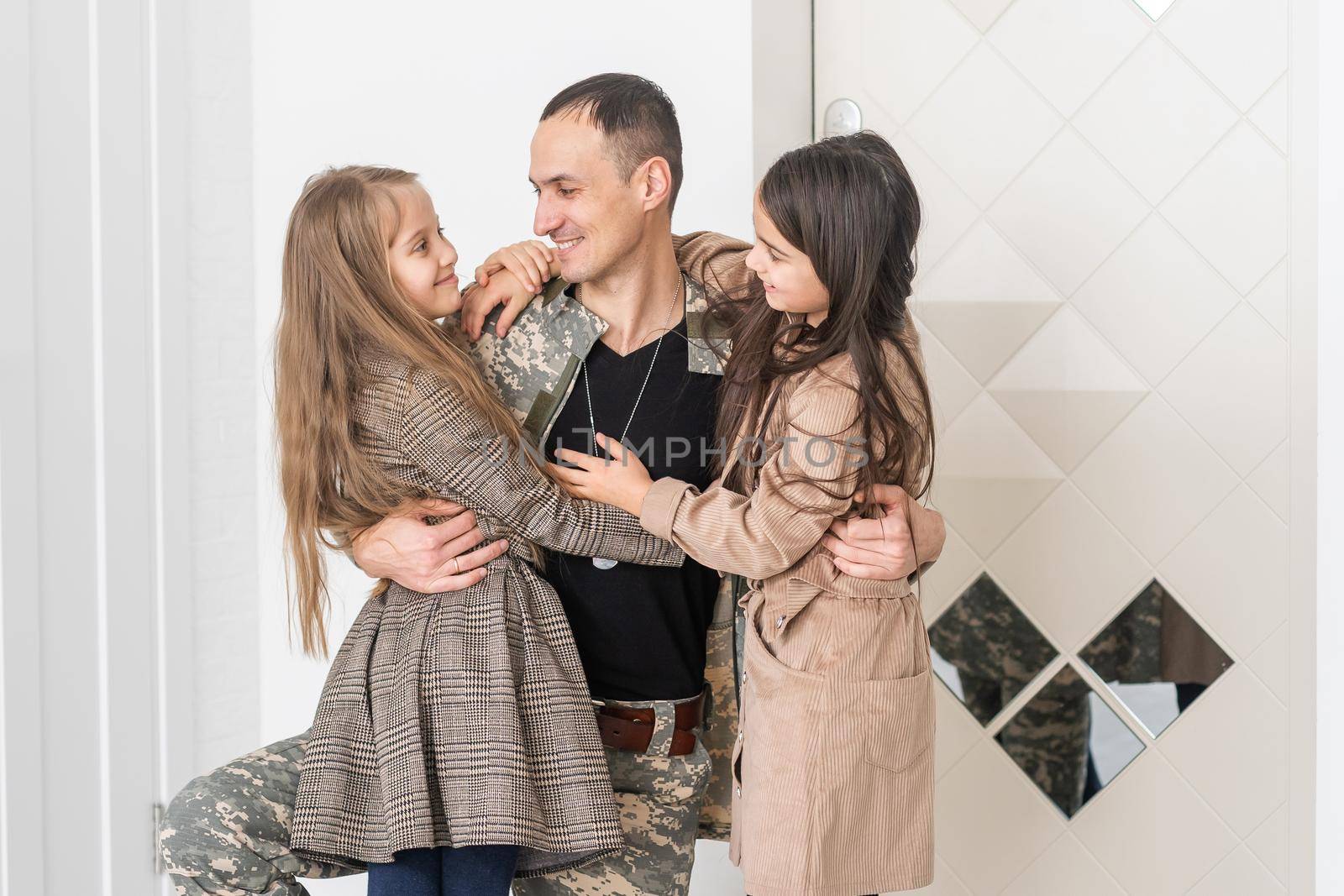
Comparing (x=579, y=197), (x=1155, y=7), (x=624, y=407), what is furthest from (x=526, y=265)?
(x=1155, y=7)

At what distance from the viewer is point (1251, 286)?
83.6 inches

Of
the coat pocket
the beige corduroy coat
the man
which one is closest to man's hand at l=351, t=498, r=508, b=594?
the man

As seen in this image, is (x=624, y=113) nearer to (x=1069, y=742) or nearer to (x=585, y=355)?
(x=585, y=355)

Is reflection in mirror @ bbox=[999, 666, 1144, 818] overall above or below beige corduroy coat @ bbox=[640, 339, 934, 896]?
below

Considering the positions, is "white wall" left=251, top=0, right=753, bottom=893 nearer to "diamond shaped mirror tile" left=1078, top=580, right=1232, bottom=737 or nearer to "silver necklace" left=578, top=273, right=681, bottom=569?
"silver necklace" left=578, top=273, right=681, bottom=569

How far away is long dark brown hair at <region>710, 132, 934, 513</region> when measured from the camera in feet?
5.25

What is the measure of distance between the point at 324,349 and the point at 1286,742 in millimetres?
1847

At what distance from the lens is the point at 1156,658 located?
87.7 inches

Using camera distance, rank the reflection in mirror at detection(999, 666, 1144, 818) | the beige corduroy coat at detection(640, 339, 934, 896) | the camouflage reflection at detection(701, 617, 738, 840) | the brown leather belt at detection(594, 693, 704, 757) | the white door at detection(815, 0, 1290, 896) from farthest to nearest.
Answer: the reflection in mirror at detection(999, 666, 1144, 818)
the white door at detection(815, 0, 1290, 896)
the camouflage reflection at detection(701, 617, 738, 840)
the brown leather belt at detection(594, 693, 704, 757)
the beige corduroy coat at detection(640, 339, 934, 896)

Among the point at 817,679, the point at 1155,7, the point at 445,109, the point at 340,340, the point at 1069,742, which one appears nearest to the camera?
the point at 817,679

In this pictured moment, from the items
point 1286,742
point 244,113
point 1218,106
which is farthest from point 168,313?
point 1286,742

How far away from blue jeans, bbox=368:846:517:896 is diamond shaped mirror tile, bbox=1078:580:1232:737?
1262mm

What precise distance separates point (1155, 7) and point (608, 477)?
4.58 feet

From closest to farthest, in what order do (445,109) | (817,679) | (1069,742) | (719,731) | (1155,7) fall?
(817,679) → (719,731) → (1155,7) → (1069,742) → (445,109)
